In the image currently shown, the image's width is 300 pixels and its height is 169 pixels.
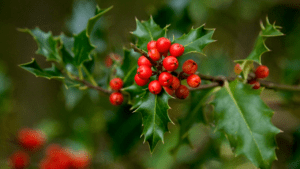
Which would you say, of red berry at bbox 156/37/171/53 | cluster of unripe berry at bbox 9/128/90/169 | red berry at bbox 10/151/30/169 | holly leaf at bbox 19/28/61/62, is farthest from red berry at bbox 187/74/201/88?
red berry at bbox 10/151/30/169

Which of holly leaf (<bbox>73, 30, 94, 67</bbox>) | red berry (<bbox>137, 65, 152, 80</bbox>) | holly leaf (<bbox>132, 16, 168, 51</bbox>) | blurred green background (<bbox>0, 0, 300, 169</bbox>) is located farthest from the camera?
blurred green background (<bbox>0, 0, 300, 169</bbox>)

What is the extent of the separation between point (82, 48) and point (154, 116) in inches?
16.3

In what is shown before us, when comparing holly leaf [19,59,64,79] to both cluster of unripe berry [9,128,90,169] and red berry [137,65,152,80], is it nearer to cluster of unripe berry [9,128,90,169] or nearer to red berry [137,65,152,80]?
red berry [137,65,152,80]

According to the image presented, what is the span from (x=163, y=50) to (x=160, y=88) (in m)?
0.10

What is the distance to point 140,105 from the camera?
676 mm

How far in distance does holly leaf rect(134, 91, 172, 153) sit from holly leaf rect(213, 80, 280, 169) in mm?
186

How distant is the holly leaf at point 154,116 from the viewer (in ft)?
2.15

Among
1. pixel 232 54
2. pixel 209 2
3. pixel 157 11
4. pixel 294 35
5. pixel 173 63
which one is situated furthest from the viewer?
pixel 232 54

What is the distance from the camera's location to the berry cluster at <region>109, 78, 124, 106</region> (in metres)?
Answer: 0.78

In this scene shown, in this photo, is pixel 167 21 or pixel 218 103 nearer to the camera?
pixel 218 103

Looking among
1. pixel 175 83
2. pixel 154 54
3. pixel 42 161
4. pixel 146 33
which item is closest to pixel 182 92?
pixel 175 83

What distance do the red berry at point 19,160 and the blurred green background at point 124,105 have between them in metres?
0.09

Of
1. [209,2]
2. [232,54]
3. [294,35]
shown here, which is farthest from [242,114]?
[232,54]

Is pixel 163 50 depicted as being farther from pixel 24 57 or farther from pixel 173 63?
pixel 24 57
